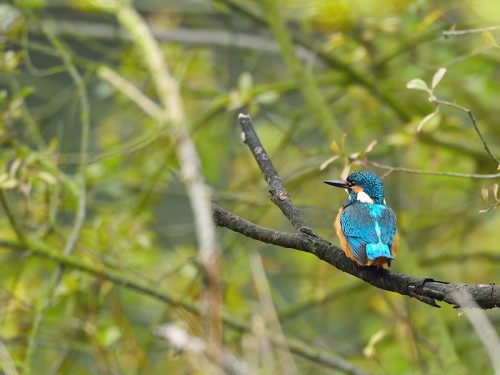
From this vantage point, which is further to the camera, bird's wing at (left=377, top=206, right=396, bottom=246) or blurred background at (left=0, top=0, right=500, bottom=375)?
blurred background at (left=0, top=0, right=500, bottom=375)

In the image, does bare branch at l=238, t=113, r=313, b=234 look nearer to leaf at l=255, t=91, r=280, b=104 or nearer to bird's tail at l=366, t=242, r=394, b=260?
bird's tail at l=366, t=242, r=394, b=260

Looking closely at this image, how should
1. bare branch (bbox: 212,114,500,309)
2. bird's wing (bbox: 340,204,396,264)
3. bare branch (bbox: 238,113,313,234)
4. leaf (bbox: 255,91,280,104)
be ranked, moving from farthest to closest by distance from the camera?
leaf (bbox: 255,91,280,104), bird's wing (bbox: 340,204,396,264), bare branch (bbox: 238,113,313,234), bare branch (bbox: 212,114,500,309)

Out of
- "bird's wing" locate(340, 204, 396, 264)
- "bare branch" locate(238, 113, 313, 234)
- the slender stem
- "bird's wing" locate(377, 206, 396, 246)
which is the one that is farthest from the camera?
the slender stem

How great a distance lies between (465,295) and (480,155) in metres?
2.81

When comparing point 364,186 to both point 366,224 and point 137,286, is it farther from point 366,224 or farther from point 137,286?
point 137,286

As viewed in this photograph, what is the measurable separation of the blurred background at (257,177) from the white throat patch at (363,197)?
0.18 metres

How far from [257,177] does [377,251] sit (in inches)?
118

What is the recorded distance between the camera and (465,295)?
193 centimetres

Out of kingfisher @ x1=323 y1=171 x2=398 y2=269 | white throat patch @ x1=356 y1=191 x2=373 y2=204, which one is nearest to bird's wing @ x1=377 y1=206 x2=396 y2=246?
kingfisher @ x1=323 y1=171 x2=398 y2=269

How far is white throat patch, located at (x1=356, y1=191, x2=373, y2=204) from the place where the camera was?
9.88 feet

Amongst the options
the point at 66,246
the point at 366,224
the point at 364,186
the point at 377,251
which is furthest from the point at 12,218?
the point at 377,251

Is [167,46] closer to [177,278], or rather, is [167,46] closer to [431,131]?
[177,278]

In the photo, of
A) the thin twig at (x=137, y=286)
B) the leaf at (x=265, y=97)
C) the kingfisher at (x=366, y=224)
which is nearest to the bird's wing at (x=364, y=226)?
the kingfisher at (x=366, y=224)

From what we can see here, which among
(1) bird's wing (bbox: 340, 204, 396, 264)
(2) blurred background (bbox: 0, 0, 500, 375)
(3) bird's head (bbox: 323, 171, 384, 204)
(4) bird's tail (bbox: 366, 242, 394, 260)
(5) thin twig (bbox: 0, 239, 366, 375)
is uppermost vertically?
(2) blurred background (bbox: 0, 0, 500, 375)
